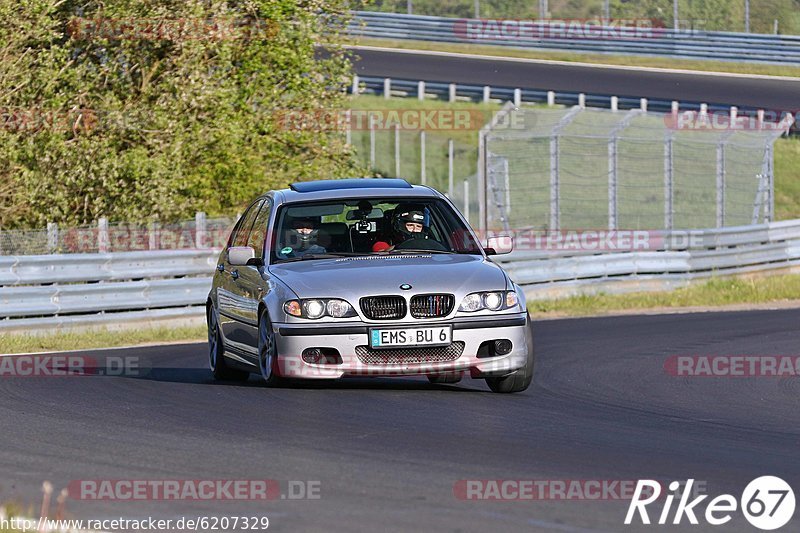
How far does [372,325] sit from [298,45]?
52.4ft

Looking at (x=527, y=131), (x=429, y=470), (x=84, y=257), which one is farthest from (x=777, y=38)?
(x=429, y=470)

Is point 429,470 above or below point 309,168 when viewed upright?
above

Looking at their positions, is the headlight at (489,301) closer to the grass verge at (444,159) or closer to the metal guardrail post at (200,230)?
the metal guardrail post at (200,230)

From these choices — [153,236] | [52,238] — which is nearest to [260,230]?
[52,238]

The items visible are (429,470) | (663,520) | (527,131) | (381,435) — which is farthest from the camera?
(527,131)

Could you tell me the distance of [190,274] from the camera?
21.0 meters

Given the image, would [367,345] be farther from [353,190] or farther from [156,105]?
[156,105]

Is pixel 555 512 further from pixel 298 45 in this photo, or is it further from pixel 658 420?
pixel 298 45

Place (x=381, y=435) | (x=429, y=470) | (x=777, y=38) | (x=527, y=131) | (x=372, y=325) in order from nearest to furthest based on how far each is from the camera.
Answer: (x=429, y=470) → (x=381, y=435) → (x=372, y=325) → (x=527, y=131) → (x=777, y=38)

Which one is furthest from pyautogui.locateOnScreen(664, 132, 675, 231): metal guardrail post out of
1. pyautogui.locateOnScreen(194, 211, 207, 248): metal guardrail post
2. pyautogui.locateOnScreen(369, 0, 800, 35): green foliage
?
pyautogui.locateOnScreen(369, 0, 800, 35): green foliage

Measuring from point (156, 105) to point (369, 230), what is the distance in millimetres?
12919

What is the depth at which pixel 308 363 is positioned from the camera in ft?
34.2

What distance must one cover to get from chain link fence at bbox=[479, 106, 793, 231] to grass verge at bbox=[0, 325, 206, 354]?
23.1 feet

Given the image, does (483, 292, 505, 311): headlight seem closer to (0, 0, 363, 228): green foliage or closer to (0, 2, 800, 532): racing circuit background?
(0, 2, 800, 532): racing circuit background
